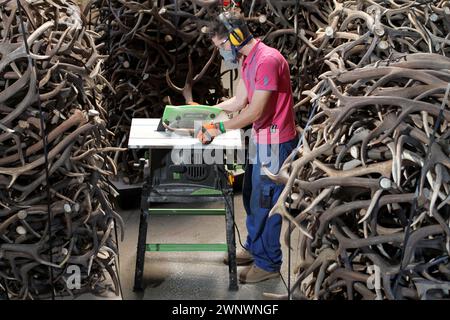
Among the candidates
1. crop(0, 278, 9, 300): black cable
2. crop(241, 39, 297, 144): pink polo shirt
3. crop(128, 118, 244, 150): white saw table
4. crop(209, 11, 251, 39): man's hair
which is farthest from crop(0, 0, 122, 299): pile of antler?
crop(241, 39, 297, 144): pink polo shirt

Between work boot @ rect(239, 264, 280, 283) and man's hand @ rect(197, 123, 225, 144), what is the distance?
37.8 inches

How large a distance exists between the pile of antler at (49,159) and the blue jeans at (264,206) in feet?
3.39

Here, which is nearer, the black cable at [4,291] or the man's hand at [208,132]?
the black cable at [4,291]

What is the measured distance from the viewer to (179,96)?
5.18 meters

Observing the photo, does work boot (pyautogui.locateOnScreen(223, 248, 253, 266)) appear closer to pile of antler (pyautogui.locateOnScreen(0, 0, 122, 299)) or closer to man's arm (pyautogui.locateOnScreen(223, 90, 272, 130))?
man's arm (pyautogui.locateOnScreen(223, 90, 272, 130))

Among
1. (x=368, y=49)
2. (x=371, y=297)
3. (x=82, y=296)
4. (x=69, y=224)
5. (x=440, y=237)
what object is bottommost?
(x=82, y=296)

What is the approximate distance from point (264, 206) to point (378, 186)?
1.77 m

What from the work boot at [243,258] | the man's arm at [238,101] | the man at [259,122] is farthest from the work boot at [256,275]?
the man's arm at [238,101]

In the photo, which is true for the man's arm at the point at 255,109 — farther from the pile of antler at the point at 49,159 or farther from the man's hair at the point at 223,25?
the pile of antler at the point at 49,159

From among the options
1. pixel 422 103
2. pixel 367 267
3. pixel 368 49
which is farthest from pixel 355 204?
pixel 368 49

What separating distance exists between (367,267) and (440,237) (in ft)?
0.93

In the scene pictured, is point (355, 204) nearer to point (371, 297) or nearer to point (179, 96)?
point (371, 297)

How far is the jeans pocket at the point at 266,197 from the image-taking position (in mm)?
3725

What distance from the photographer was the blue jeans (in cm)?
372
